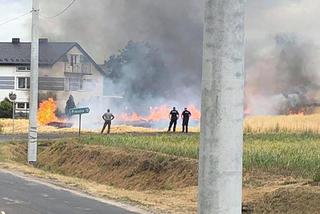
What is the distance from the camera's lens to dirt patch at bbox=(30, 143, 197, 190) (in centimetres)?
1777

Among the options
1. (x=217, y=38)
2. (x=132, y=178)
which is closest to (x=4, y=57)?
(x=132, y=178)

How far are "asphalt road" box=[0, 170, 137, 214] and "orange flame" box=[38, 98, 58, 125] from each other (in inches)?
1343

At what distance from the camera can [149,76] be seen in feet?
183

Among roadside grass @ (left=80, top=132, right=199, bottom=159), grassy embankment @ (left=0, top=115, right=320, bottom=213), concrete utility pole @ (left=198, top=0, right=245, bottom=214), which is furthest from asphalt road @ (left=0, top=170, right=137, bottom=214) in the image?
concrete utility pole @ (left=198, top=0, right=245, bottom=214)

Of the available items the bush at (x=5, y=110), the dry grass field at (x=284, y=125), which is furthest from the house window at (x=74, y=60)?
the dry grass field at (x=284, y=125)

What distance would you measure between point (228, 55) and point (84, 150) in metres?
21.4

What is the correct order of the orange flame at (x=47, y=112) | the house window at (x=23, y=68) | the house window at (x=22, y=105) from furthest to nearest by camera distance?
the house window at (x=23, y=68) → the house window at (x=22, y=105) → the orange flame at (x=47, y=112)

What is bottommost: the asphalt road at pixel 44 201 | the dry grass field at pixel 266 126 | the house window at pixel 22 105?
the asphalt road at pixel 44 201

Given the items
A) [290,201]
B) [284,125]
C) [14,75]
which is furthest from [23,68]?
[290,201]

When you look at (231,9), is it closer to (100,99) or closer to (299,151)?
(299,151)

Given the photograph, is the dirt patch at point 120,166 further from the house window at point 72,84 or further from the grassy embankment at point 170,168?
the house window at point 72,84

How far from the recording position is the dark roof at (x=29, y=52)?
58875mm

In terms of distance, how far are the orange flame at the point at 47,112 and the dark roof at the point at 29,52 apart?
6.72 metres

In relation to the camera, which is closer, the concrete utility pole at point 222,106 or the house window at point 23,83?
the concrete utility pole at point 222,106
